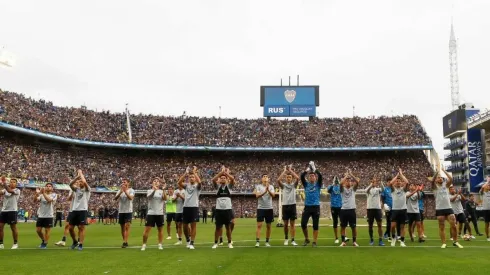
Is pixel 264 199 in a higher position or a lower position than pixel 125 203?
higher

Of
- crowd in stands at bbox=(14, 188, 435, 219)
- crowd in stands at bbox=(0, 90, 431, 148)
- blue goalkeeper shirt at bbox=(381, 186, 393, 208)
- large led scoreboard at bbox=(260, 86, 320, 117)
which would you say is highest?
large led scoreboard at bbox=(260, 86, 320, 117)

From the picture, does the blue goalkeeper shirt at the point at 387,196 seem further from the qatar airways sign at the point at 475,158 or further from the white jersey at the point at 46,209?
the qatar airways sign at the point at 475,158

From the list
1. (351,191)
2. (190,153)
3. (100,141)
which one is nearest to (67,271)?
(351,191)

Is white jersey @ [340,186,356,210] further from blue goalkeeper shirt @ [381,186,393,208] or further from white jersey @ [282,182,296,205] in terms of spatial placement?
blue goalkeeper shirt @ [381,186,393,208]

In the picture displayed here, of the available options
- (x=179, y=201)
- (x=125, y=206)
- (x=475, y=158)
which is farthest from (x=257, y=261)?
(x=475, y=158)

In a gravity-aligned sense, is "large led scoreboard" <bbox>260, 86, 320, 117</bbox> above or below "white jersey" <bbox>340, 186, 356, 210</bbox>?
above

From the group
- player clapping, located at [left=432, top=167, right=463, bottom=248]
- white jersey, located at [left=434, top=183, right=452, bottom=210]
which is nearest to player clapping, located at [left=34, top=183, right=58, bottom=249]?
player clapping, located at [left=432, top=167, right=463, bottom=248]

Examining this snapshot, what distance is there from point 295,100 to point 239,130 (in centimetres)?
930

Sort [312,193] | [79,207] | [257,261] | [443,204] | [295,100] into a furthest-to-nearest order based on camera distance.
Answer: [295,100] < [312,193] < [79,207] < [443,204] < [257,261]

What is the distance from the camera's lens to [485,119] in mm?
59938

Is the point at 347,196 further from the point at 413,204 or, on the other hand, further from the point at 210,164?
the point at 210,164

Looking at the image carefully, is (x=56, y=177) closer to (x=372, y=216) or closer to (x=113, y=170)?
(x=113, y=170)

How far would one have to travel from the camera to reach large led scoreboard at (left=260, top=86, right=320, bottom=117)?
236 ft

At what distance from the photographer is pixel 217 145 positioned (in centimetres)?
6831
